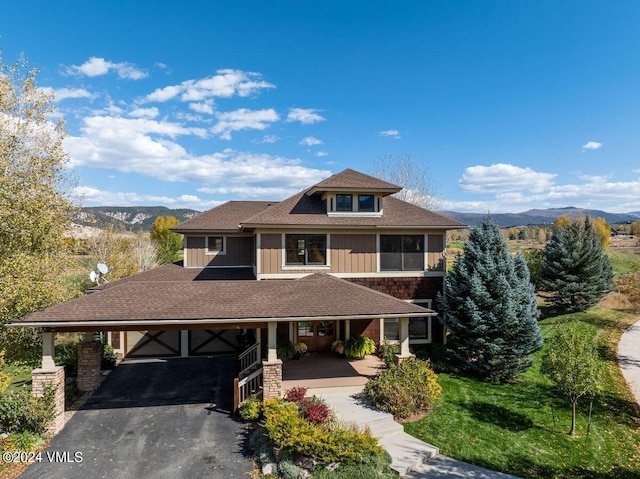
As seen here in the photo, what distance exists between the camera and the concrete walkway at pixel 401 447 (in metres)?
8.33

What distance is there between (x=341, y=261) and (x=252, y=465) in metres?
9.05

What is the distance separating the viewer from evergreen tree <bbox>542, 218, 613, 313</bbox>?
2128cm

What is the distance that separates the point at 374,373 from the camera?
44.0 ft

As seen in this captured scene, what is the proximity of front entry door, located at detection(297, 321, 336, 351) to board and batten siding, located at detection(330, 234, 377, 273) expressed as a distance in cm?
243

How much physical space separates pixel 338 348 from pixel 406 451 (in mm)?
6371

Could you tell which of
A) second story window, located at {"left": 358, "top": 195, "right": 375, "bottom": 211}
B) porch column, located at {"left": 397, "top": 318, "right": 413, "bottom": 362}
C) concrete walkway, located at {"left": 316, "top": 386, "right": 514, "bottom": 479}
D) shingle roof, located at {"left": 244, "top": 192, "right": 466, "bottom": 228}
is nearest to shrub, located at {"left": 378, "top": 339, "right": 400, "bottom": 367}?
porch column, located at {"left": 397, "top": 318, "right": 413, "bottom": 362}

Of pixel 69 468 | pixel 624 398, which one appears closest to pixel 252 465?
pixel 69 468

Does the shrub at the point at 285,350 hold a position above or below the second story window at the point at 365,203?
below

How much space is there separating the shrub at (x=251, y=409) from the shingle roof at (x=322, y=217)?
680 centimetres

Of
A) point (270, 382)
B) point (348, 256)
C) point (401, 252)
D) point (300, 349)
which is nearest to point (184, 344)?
point (300, 349)

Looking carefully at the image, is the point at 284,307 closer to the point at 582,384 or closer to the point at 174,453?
the point at 174,453

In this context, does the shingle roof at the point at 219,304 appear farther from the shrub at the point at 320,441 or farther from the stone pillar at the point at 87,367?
the shrub at the point at 320,441

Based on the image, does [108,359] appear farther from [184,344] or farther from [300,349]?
[300,349]

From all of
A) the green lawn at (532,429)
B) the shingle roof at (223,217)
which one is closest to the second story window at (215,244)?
the shingle roof at (223,217)
